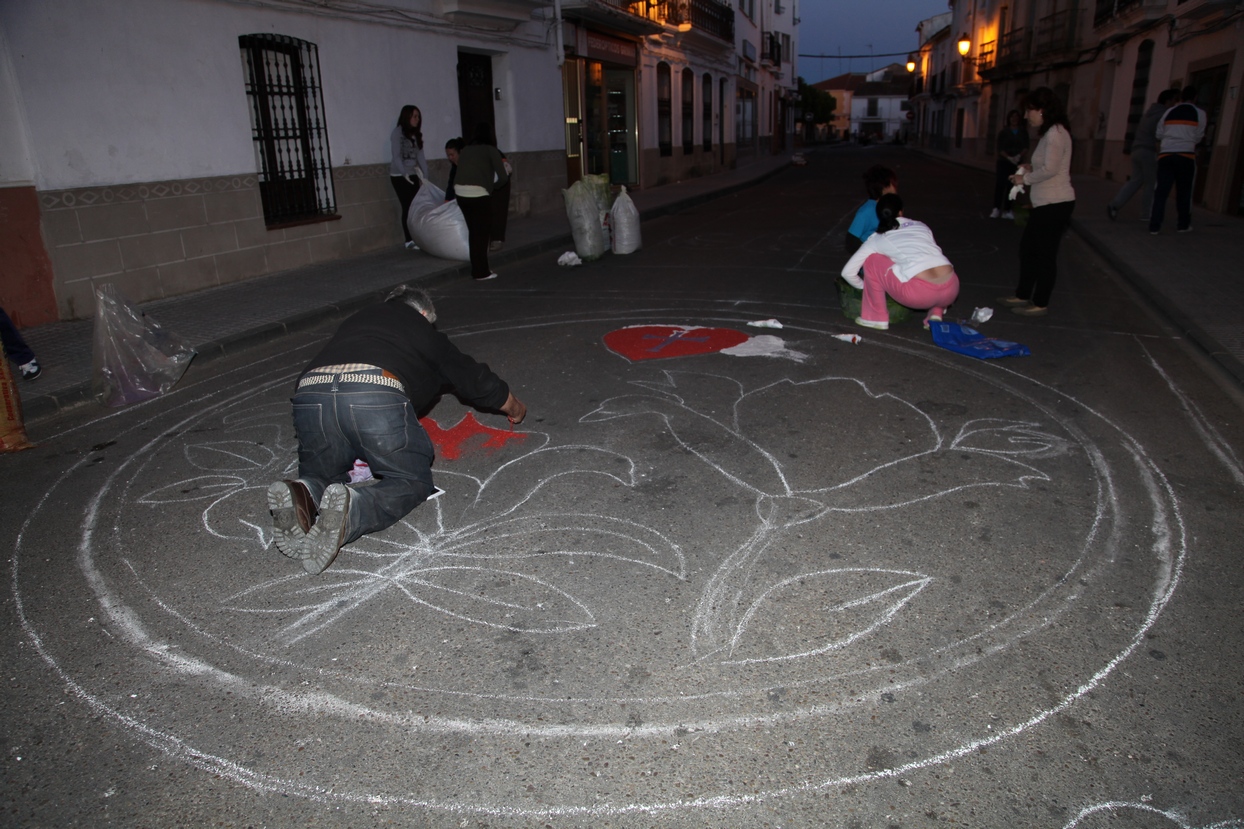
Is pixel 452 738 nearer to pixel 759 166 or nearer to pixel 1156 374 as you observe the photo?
pixel 1156 374

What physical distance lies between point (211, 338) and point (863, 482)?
5.29 metres

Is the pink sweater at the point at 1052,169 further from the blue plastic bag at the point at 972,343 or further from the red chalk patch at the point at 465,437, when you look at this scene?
the red chalk patch at the point at 465,437

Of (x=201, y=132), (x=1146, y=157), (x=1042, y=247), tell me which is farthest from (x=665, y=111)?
(x=1042, y=247)

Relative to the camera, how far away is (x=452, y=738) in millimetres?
2266

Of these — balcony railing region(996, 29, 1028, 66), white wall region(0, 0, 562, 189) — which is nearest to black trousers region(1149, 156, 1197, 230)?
white wall region(0, 0, 562, 189)

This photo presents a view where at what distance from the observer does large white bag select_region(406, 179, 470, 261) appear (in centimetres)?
980

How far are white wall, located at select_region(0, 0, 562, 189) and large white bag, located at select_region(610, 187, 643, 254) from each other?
335 centimetres

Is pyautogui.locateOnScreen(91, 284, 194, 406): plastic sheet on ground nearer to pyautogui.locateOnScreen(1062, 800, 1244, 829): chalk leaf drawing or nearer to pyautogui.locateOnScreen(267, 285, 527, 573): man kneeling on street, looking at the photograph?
pyautogui.locateOnScreen(267, 285, 527, 573): man kneeling on street

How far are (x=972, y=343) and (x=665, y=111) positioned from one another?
18.8 meters

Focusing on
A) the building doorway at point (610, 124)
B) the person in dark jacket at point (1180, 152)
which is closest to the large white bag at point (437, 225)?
the building doorway at point (610, 124)

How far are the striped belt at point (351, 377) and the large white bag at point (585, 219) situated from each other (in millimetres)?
6717

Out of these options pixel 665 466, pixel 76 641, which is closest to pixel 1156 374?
pixel 665 466

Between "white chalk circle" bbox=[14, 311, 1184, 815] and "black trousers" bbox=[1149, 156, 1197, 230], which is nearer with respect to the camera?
"white chalk circle" bbox=[14, 311, 1184, 815]

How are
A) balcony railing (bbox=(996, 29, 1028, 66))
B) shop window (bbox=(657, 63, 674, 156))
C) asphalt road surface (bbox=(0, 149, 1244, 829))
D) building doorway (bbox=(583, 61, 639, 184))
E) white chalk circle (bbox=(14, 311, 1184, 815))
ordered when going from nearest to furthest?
asphalt road surface (bbox=(0, 149, 1244, 829)) < white chalk circle (bbox=(14, 311, 1184, 815)) < building doorway (bbox=(583, 61, 639, 184)) < shop window (bbox=(657, 63, 674, 156)) < balcony railing (bbox=(996, 29, 1028, 66))
